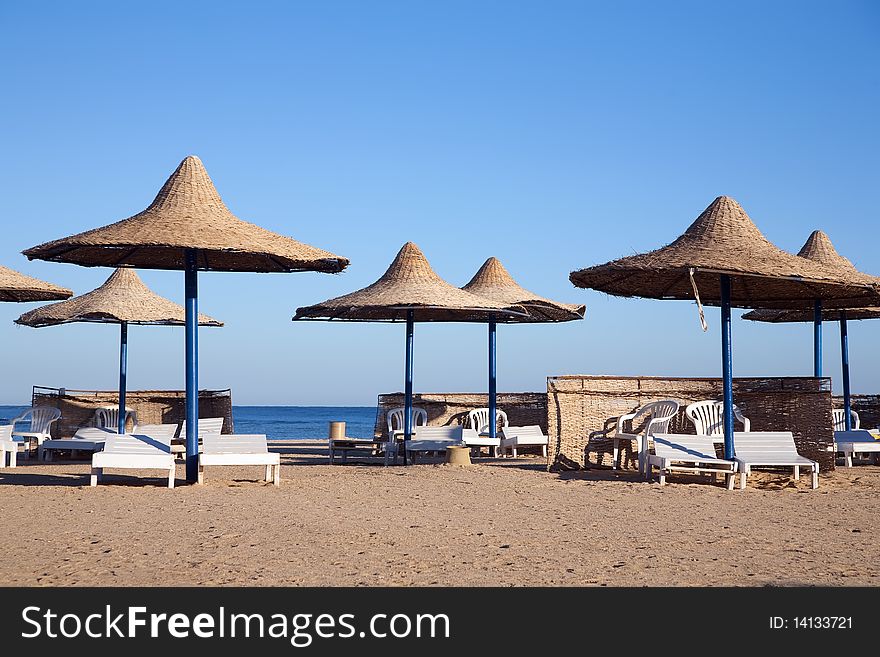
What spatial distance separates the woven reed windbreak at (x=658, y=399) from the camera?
10.7 meters

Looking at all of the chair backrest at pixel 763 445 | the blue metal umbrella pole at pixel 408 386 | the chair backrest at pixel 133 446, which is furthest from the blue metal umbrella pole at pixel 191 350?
the chair backrest at pixel 763 445

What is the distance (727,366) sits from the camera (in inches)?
Answer: 396

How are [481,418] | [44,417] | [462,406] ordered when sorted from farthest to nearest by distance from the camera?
[462,406] < [481,418] < [44,417]

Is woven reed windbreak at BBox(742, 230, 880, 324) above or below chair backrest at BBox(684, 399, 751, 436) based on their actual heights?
above

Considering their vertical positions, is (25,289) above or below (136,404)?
above

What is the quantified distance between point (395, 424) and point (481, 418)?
54.9 inches

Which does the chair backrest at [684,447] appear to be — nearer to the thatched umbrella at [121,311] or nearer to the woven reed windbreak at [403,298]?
the woven reed windbreak at [403,298]

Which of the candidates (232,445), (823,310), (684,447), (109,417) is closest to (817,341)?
(823,310)

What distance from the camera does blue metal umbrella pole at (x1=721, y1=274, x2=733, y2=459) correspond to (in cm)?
980

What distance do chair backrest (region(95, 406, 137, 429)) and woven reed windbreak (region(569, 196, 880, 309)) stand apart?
7.58 m

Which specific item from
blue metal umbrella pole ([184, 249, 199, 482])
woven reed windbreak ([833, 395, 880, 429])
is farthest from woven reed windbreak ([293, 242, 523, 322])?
woven reed windbreak ([833, 395, 880, 429])

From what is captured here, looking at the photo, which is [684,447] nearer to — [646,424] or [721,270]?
[646,424]

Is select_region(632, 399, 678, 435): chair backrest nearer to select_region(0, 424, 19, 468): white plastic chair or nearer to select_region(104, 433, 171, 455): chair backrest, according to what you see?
select_region(104, 433, 171, 455): chair backrest
